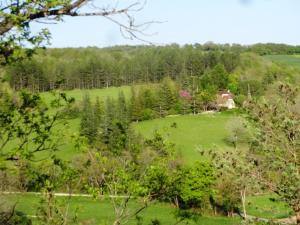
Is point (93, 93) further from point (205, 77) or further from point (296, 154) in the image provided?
point (296, 154)

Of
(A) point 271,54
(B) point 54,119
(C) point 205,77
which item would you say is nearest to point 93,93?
(C) point 205,77

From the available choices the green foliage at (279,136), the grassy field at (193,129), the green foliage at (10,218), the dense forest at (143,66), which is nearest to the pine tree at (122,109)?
the grassy field at (193,129)

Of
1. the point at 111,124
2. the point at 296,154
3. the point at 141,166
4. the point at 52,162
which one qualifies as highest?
the point at 52,162

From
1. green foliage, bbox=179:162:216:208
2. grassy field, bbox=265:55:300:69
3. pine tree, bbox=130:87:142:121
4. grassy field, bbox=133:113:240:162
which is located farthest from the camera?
grassy field, bbox=265:55:300:69

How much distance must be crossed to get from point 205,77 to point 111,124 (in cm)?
3863

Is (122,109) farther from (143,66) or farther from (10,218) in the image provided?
(10,218)

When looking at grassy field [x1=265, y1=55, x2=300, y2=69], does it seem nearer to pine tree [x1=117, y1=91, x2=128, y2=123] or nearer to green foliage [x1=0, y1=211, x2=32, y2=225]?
pine tree [x1=117, y1=91, x2=128, y2=123]

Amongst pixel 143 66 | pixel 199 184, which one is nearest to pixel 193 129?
pixel 199 184

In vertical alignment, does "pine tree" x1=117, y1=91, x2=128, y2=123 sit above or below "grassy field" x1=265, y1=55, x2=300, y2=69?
below

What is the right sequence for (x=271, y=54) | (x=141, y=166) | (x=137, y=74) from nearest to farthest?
(x=141, y=166)
(x=137, y=74)
(x=271, y=54)

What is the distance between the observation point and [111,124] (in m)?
65.9

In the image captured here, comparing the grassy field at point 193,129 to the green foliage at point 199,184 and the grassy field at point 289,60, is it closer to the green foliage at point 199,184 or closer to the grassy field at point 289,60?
the green foliage at point 199,184

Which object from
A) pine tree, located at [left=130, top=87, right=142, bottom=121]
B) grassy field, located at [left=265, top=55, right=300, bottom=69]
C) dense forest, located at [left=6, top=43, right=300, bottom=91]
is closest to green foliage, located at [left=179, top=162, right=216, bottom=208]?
pine tree, located at [left=130, top=87, right=142, bottom=121]

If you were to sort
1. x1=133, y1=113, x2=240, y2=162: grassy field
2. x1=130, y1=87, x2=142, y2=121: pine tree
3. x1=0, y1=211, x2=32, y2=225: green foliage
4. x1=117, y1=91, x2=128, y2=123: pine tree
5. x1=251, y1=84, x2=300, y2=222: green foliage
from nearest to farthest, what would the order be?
x1=0, y1=211, x2=32, y2=225: green foliage → x1=251, y1=84, x2=300, y2=222: green foliage → x1=133, y1=113, x2=240, y2=162: grassy field → x1=117, y1=91, x2=128, y2=123: pine tree → x1=130, y1=87, x2=142, y2=121: pine tree
